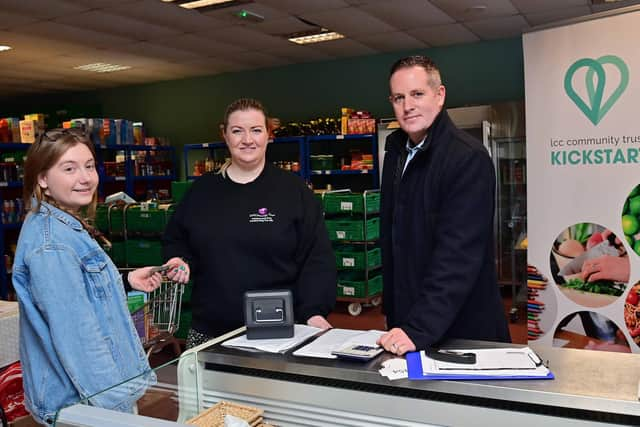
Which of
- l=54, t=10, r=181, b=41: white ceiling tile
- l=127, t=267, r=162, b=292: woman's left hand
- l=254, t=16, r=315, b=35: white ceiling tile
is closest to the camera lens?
l=127, t=267, r=162, b=292: woman's left hand

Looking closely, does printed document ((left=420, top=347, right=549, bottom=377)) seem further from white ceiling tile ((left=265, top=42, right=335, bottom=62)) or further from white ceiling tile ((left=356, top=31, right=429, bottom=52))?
white ceiling tile ((left=265, top=42, right=335, bottom=62))

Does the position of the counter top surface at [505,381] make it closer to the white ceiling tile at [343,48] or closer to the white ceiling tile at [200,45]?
the white ceiling tile at [200,45]

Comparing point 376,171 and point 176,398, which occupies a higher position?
point 376,171

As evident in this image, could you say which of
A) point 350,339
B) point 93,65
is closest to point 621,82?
point 350,339

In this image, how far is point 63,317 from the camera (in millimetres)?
1615

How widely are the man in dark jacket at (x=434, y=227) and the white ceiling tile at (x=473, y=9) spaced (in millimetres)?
4366

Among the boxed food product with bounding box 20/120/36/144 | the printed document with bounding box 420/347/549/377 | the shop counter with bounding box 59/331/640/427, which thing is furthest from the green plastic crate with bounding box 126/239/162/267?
the printed document with bounding box 420/347/549/377

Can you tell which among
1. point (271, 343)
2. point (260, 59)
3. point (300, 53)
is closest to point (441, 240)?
point (271, 343)

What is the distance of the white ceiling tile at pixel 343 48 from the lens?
777 cm

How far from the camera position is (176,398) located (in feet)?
5.01

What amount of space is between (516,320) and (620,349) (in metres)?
2.68

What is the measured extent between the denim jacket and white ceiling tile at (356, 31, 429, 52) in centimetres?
618

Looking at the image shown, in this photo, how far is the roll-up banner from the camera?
3.54 metres

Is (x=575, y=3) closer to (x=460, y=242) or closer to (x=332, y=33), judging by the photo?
(x=332, y=33)
